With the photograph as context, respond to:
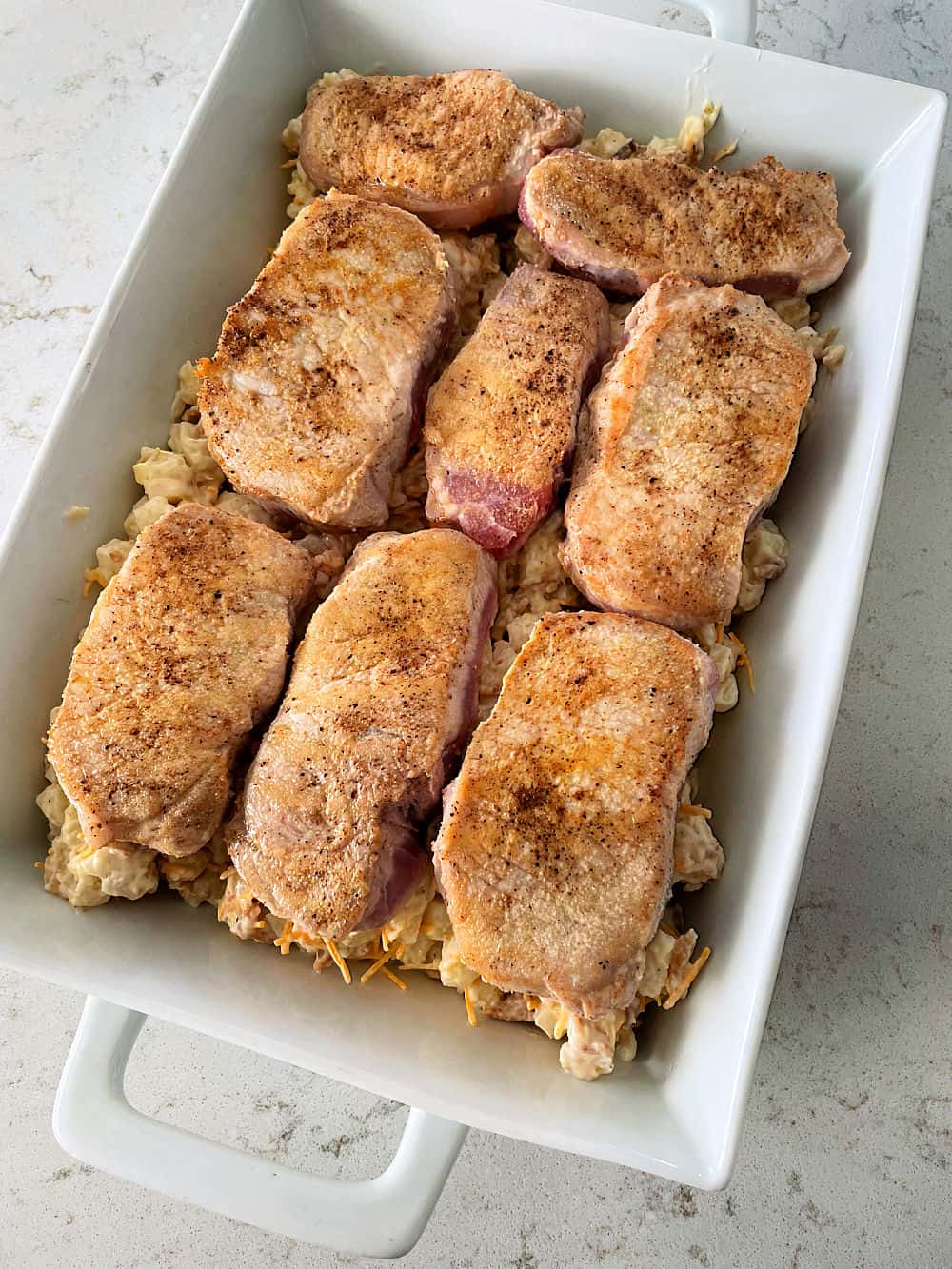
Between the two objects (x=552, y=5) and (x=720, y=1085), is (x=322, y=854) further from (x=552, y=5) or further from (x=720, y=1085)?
(x=552, y=5)

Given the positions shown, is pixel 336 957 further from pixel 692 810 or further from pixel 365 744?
pixel 692 810

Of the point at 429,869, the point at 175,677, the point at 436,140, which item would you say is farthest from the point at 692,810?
the point at 436,140

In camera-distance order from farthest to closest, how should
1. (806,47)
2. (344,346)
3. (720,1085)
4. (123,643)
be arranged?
1. (806,47)
2. (344,346)
3. (123,643)
4. (720,1085)

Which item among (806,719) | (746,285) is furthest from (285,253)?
(806,719)

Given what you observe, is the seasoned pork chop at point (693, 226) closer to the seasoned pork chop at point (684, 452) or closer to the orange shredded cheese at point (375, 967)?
the seasoned pork chop at point (684, 452)

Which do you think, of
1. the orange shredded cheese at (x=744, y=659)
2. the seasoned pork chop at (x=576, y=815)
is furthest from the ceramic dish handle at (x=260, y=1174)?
the orange shredded cheese at (x=744, y=659)
